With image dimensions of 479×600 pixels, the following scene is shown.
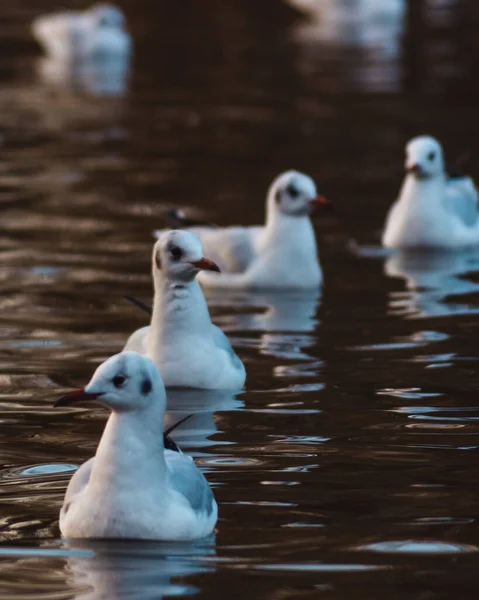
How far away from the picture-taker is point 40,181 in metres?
17.6

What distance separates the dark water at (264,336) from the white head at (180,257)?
696 mm

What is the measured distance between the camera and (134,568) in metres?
6.55

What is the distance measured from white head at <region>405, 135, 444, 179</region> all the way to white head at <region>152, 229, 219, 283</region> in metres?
5.45

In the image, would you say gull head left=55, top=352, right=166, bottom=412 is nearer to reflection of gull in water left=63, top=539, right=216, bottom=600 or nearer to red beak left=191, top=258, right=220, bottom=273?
reflection of gull in water left=63, top=539, right=216, bottom=600

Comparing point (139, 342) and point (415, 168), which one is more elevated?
point (415, 168)

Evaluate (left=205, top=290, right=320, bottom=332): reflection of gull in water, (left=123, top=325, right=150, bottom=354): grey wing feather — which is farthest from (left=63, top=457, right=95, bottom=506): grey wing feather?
(left=205, top=290, right=320, bottom=332): reflection of gull in water

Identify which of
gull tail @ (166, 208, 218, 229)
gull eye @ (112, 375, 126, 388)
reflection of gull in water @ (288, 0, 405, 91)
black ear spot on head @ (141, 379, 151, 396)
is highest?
reflection of gull in water @ (288, 0, 405, 91)

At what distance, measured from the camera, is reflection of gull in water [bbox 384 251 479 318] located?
484 inches

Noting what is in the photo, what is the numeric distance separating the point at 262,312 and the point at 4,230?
3.64 meters

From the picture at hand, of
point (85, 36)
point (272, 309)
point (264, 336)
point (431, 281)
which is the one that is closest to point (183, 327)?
point (264, 336)

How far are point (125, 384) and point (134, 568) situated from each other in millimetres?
723

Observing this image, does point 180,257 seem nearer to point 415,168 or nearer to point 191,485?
point 191,485

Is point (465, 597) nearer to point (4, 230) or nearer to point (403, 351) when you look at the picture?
point (403, 351)

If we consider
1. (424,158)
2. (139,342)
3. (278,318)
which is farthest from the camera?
(424,158)
